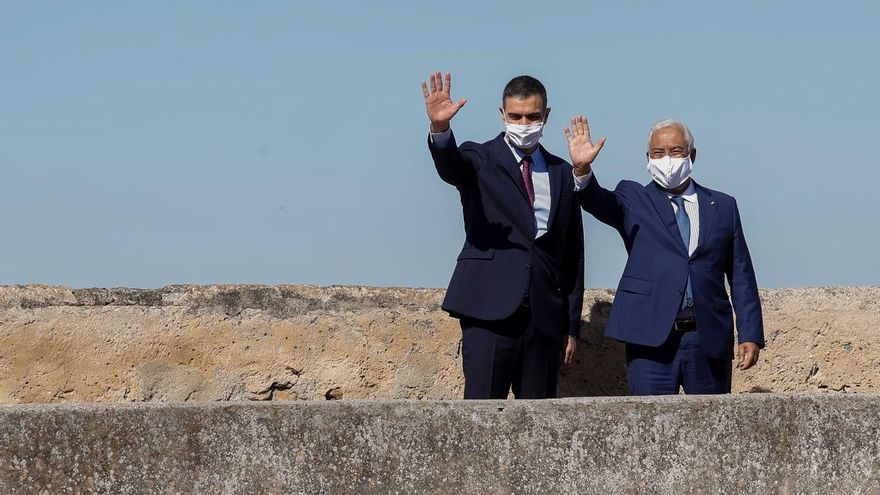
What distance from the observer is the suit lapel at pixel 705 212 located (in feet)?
16.6

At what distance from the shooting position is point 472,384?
474cm

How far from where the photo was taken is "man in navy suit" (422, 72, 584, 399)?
15.6 feet

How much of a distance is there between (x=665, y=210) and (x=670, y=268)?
0.23 meters

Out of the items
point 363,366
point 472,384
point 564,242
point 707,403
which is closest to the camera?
point 707,403

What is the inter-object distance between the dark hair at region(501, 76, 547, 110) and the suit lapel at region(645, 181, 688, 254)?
53 cm

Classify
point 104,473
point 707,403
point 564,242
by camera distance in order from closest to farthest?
1. point 104,473
2. point 707,403
3. point 564,242

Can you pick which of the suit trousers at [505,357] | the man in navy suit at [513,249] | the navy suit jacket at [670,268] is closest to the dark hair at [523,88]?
the man in navy suit at [513,249]

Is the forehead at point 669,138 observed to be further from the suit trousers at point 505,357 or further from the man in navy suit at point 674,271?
the suit trousers at point 505,357

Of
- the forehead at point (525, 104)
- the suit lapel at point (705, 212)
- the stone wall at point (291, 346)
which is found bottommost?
the stone wall at point (291, 346)

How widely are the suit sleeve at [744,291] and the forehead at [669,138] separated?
341 mm

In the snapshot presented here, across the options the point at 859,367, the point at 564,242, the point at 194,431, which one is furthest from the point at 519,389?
the point at 859,367

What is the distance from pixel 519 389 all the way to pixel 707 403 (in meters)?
1.23

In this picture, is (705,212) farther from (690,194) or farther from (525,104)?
(525,104)

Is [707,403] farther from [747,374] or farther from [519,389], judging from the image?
[747,374]
